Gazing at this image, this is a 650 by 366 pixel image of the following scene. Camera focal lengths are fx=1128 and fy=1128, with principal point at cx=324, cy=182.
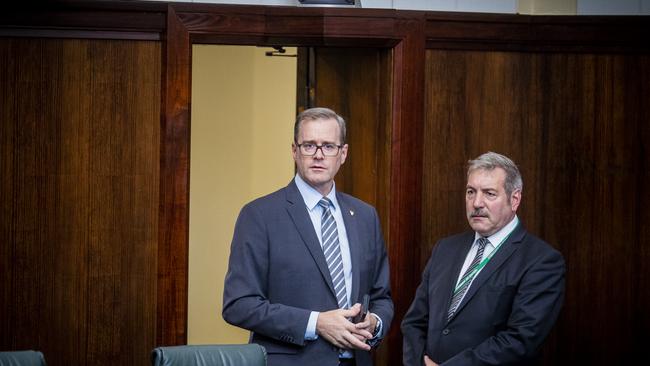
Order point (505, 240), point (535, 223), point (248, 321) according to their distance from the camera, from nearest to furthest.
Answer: point (248, 321), point (505, 240), point (535, 223)

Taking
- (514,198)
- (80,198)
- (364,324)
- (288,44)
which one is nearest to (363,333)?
(364,324)

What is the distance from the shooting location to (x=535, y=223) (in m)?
5.52

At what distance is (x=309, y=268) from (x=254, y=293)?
8.4 inches

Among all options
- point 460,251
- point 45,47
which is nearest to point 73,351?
point 45,47

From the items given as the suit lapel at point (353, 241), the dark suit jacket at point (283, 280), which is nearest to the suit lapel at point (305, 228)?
the dark suit jacket at point (283, 280)

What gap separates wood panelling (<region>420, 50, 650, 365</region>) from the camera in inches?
216

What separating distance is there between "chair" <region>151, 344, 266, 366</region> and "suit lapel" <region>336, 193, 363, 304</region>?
491 millimetres

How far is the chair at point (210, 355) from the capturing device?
351 centimetres

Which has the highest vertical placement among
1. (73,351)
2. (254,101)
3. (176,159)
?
(254,101)

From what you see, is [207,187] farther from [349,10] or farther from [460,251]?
[460,251]

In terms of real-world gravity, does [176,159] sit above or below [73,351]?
above

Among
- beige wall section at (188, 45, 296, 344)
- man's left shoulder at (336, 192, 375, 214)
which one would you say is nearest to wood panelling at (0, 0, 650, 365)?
man's left shoulder at (336, 192, 375, 214)

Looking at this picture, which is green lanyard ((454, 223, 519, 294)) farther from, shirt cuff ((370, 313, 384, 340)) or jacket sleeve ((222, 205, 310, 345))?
jacket sleeve ((222, 205, 310, 345))

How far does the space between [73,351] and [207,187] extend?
2549 mm
